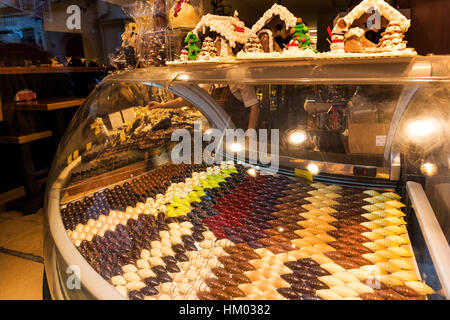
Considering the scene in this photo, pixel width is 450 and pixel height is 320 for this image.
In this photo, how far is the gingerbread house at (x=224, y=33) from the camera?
155cm

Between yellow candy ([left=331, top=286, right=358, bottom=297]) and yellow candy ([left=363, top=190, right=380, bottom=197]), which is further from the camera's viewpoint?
yellow candy ([left=363, top=190, right=380, bottom=197])

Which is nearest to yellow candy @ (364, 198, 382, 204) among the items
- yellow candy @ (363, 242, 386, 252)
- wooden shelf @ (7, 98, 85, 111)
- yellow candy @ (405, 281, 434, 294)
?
yellow candy @ (363, 242, 386, 252)

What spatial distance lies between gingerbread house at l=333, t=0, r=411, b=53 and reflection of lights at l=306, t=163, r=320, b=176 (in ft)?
2.88

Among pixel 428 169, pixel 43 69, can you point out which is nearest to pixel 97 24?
pixel 43 69

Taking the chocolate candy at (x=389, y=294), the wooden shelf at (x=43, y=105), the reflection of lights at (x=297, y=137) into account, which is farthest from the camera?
the wooden shelf at (x=43, y=105)

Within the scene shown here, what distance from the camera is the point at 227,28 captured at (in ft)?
5.09

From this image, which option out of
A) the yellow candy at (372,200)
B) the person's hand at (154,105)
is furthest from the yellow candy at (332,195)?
the person's hand at (154,105)

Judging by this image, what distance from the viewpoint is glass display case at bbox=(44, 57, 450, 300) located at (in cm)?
102

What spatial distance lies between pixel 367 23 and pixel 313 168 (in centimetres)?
94

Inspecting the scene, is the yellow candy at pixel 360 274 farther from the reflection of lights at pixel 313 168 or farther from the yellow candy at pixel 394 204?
the reflection of lights at pixel 313 168

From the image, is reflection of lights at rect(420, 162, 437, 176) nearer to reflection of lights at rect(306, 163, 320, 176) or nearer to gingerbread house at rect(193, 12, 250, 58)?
reflection of lights at rect(306, 163, 320, 176)

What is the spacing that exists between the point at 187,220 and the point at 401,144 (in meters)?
1.22
